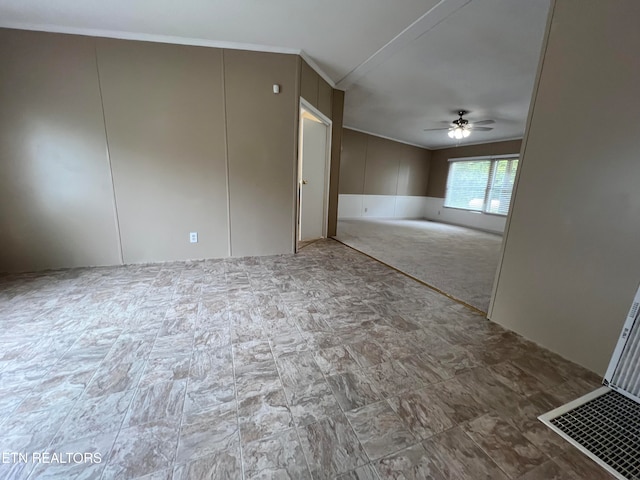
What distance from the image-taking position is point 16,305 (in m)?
2.21

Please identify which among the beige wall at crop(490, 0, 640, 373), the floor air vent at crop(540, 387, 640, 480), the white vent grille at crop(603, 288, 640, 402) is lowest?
the floor air vent at crop(540, 387, 640, 480)

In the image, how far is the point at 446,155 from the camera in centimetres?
879

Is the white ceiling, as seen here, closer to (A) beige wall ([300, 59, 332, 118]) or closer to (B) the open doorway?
(A) beige wall ([300, 59, 332, 118])

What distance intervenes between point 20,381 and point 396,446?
6.52ft

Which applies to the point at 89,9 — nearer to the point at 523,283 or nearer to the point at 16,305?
the point at 16,305

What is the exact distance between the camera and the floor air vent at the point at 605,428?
1097mm

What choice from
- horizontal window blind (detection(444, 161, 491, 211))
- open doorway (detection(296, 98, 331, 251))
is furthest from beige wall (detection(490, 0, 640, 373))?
horizontal window blind (detection(444, 161, 491, 211))

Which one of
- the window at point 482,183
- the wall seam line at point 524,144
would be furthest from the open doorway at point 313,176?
the window at point 482,183

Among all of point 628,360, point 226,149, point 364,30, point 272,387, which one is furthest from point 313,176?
point 628,360

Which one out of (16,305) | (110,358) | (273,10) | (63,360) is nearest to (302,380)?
(110,358)

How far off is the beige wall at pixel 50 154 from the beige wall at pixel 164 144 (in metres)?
0.18

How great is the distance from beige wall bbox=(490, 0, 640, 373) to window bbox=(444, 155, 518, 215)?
551 centimetres

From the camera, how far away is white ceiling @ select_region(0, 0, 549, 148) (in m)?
2.37

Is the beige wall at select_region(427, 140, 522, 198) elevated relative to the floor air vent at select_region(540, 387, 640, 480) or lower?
elevated
